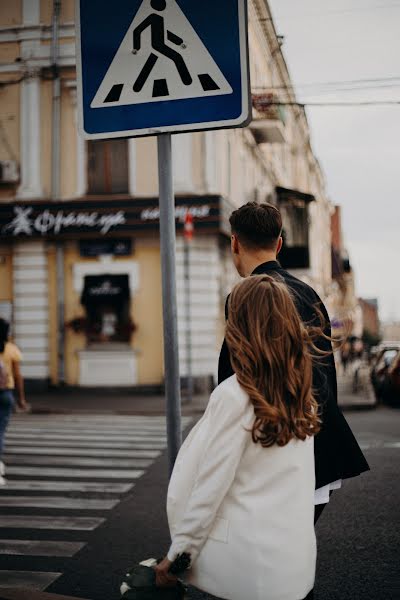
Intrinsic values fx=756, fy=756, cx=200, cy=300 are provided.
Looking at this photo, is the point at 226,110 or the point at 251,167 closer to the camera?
the point at 226,110

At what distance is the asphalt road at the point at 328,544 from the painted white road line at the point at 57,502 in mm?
188

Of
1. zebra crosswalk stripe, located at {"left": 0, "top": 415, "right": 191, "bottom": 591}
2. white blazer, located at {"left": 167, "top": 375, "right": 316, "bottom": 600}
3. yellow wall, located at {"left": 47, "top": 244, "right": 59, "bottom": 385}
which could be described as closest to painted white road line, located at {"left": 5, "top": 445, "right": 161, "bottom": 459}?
zebra crosswalk stripe, located at {"left": 0, "top": 415, "right": 191, "bottom": 591}

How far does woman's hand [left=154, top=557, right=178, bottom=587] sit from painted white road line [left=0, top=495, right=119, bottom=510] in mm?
4818

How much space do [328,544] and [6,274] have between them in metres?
16.6

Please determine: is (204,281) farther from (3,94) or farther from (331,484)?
(331,484)

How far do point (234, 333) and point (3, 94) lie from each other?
19757 mm

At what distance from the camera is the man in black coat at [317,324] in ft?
9.27

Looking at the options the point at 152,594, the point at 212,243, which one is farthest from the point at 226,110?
the point at 212,243

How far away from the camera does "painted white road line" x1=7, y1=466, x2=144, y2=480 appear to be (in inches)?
336

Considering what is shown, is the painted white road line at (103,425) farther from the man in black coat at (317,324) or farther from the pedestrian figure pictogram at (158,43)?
the pedestrian figure pictogram at (158,43)

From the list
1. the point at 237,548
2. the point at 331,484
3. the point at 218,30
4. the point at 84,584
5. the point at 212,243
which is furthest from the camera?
the point at 212,243

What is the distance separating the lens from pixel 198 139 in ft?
65.3

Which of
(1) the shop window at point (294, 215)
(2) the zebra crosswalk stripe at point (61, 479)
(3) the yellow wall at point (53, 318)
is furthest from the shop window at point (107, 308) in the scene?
(1) the shop window at point (294, 215)

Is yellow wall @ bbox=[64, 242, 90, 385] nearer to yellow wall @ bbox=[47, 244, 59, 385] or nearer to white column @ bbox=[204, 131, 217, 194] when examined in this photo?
yellow wall @ bbox=[47, 244, 59, 385]
